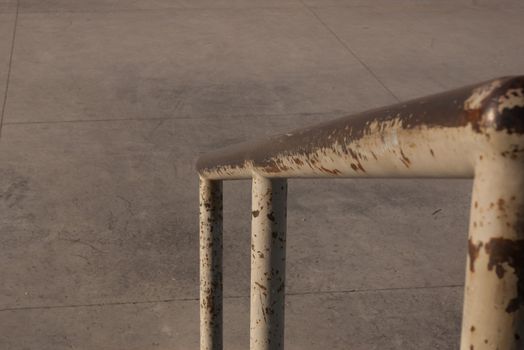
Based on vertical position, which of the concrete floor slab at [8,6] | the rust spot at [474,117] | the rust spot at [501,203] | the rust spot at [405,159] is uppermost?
the concrete floor slab at [8,6]

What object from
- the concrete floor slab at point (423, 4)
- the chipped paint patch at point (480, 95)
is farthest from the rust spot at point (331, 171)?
the concrete floor slab at point (423, 4)

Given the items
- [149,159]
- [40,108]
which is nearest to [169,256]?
[149,159]

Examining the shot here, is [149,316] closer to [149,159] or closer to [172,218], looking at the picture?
[172,218]

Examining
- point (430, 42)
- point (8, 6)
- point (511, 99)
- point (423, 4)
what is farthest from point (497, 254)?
point (423, 4)

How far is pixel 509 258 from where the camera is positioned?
68cm

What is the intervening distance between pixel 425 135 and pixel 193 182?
444 centimetres

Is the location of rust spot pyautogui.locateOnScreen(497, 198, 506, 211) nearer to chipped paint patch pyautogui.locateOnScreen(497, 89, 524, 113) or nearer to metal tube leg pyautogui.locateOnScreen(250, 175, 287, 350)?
chipped paint patch pyautogui.locateOnScreen(497, 89, 524, 113)

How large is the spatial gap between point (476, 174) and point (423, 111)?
3.8 inches

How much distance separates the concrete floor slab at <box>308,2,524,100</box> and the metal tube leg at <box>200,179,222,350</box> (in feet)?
14.0

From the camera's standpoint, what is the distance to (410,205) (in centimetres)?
485

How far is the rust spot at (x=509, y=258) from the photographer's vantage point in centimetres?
67

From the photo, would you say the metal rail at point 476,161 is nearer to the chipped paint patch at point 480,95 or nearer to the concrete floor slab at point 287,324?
the chipped paint patch at point 480,95

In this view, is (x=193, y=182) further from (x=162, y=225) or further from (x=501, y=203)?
(x=501, y=203)

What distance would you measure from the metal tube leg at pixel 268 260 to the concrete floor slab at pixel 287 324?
1952 mm
